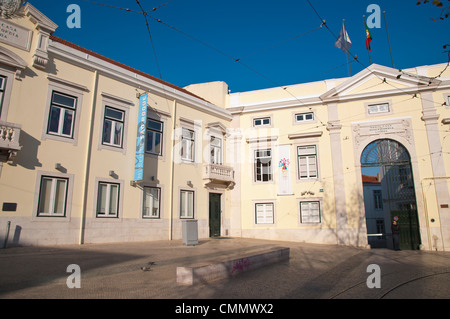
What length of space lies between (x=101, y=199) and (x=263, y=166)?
10.5m

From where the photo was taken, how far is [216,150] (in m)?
20.4

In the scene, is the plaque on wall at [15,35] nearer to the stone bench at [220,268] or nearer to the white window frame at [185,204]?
the white window frame at [185,204]

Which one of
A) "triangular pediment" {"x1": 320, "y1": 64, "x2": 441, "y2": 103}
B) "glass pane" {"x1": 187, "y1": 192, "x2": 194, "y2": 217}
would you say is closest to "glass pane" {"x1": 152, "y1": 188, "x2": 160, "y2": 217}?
"glass pane" {"x1": 187, "y1": 192, "x2": 194, "y2": 217}

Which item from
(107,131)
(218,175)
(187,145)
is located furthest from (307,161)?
(107,131)

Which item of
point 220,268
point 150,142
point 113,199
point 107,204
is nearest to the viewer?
point 220,268

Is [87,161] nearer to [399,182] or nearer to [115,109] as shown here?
[115,109]

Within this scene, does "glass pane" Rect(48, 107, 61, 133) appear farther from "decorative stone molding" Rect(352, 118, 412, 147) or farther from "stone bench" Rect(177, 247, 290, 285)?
"decorative stone molding" Rect(352, 118, 412, 147)

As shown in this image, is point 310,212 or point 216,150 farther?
point 216,150

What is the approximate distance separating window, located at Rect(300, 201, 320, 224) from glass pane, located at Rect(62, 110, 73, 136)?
13306 millimetres

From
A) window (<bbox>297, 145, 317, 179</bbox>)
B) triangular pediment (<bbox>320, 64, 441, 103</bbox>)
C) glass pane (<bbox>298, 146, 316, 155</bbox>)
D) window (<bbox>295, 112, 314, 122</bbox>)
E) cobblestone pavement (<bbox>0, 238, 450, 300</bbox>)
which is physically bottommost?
cobblestone pavement (<bbox>0, 238, 450, 300</bbox>)

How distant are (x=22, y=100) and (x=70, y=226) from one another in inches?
204

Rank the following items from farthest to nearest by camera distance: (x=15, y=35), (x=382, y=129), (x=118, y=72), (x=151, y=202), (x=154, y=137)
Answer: (x=382, y=129)
(x=154, y=137)
(x=151, y=202)
(x=118, y=72)
(x=15, y=35)

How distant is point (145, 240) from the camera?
15141mm

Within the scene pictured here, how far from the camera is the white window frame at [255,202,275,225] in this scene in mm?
19703
